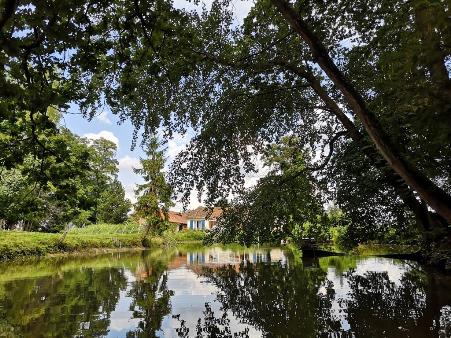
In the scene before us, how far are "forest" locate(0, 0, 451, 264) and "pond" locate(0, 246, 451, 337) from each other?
1.61 meters

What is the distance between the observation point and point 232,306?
9070 mm

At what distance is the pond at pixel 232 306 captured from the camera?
6.98m

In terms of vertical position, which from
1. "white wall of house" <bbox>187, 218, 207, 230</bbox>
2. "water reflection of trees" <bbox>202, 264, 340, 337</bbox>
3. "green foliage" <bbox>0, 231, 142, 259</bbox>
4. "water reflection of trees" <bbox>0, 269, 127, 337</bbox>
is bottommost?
"water reflection of trees" <bbox>0, 269, 127, 337</bbox>

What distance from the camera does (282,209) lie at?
33.8 feet

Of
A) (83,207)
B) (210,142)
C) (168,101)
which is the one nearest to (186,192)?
(210,142)

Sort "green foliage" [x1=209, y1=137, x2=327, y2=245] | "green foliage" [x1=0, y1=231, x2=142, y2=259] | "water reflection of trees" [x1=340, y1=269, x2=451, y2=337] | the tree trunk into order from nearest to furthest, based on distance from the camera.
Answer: the tree trunk
"water reflection of trees" [x1=340, y1=269, x2=451, y2=337]
"green foliage" [x1=209, y1=137, x2=327, y2=245]
"green foliage" [x1=0, y1=231, x2=142, y2=259]

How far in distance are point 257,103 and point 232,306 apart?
215 inches

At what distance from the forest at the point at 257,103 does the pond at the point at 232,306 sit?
5.28 ft

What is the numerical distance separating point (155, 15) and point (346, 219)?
1021 centimetres

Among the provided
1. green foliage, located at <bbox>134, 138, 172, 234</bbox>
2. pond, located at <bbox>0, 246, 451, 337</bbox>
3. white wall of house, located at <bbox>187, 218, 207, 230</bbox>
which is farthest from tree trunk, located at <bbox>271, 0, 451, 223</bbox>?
white wall of house, located at <bbox>187, 218, 207, 230</bbox>

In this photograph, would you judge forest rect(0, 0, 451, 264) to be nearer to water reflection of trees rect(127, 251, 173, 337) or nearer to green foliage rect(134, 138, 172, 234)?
water reflection of trees rect(127, 251, 173, 337)

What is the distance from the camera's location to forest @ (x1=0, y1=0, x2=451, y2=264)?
385 cm

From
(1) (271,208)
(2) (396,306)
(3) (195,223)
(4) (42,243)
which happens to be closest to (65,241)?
(4) (42,243)

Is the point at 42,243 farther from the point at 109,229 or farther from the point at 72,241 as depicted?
the point at 109,229
